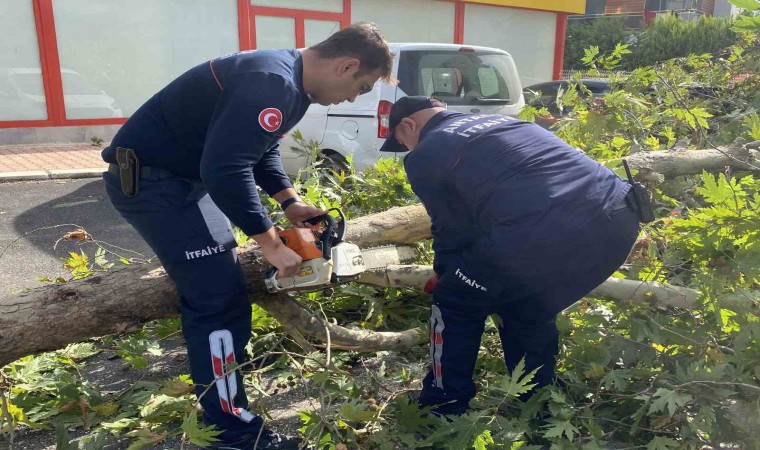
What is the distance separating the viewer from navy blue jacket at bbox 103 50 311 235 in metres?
2.17

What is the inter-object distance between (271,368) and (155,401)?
632 millimetres

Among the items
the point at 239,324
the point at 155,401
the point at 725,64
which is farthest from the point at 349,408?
the point at 725,64

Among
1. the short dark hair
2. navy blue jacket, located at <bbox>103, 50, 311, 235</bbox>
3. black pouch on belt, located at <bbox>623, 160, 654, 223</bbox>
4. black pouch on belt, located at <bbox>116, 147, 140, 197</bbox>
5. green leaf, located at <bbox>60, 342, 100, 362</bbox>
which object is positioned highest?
the short dark hair

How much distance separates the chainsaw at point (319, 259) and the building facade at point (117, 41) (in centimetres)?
951

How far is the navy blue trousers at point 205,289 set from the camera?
2393 millimetres

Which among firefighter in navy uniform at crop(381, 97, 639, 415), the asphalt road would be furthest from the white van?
firefighter in navy uniform at crop(381, 97, 639, 415)

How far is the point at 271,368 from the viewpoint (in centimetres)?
321

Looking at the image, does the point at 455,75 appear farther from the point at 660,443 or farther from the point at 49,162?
the point at 49,162

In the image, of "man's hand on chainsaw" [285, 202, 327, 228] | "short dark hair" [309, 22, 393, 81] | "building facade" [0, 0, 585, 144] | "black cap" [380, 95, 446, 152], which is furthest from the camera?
"building facade" [0, 0, 585, 144]

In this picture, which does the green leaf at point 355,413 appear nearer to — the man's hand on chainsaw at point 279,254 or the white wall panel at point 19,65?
the man's hand on chainsaw at point 279,254

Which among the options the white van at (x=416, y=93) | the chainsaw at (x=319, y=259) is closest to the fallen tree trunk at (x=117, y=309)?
the chainsaw at (x=319, y=259)

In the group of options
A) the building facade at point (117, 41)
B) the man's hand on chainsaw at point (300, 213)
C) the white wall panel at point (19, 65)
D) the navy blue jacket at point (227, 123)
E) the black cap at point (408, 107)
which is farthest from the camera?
the building facade at point (117, 41)

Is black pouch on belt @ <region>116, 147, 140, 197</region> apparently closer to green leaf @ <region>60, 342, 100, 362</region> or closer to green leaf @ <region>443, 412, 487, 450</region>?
green leaf @ <region>60, 342, 100, 362</region>

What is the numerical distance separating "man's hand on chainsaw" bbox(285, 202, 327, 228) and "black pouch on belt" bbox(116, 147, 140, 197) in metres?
0.71
